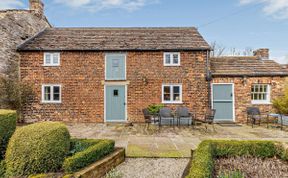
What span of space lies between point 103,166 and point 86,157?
545 millimetres

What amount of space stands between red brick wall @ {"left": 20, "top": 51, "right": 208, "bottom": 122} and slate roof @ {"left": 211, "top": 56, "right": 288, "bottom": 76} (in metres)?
1.49

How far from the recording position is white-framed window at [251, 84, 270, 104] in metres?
12.7

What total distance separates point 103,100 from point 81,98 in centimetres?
149

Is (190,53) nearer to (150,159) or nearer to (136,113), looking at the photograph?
(136,113)

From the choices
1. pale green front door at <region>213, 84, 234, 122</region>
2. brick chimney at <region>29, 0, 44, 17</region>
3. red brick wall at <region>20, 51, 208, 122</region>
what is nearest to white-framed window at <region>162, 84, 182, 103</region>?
red brick wall at <region>20, 51, 208, 122</region>

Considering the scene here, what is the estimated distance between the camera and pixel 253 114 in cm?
1164

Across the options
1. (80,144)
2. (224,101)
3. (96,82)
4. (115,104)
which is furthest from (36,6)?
(224,101)

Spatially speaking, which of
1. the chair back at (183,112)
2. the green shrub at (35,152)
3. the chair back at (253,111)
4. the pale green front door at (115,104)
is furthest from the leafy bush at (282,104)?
the green shrub at (35,152)

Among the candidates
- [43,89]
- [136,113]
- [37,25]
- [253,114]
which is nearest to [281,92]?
[253,114]

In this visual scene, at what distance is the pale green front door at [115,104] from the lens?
1269cm

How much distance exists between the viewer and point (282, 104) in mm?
11555

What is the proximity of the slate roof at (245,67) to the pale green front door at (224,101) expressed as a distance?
97 centimetres

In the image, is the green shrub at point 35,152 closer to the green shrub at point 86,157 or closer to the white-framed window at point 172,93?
the green shrub at point 86,157

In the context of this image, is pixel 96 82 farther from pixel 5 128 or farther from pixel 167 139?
pixel 5 128
